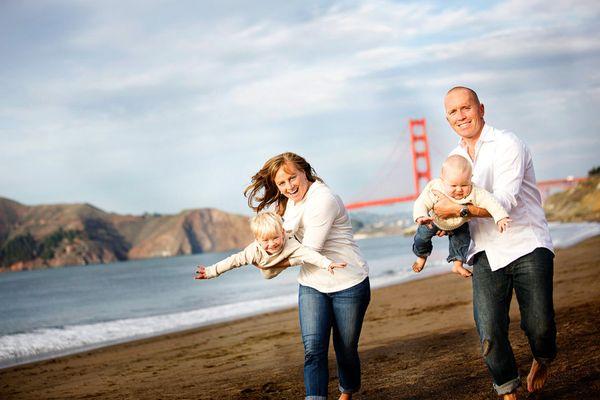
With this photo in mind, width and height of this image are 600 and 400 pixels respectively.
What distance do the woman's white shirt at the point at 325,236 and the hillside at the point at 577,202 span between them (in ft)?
209

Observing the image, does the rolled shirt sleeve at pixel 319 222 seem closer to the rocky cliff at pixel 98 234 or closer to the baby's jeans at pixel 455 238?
the baby's jeans at pixel 455 238

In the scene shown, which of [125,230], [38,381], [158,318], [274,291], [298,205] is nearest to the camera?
[298,205]

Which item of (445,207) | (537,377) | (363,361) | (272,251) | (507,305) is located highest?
(445,207)

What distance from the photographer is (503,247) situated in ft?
10.7

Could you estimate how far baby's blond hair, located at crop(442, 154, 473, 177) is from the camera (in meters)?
3.10

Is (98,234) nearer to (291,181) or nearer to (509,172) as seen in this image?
(291,181)

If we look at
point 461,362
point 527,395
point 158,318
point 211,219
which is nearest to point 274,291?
point 158,318

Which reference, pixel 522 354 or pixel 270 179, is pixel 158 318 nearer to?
pixel 522 354

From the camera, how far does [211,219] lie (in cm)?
11462

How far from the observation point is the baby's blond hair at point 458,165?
10.2 ft

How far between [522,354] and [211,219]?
363ft

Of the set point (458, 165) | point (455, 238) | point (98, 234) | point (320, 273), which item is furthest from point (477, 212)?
point (98, 234)

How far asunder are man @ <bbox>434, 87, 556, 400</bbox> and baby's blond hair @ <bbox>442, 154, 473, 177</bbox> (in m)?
0.14

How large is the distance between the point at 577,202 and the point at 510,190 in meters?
77.9
